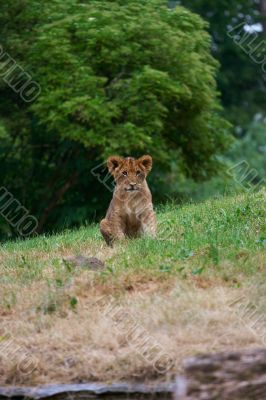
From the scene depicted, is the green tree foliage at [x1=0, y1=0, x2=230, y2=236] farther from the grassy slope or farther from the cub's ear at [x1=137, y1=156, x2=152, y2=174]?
the grassy slope

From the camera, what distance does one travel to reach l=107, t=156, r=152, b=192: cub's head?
43.4ft

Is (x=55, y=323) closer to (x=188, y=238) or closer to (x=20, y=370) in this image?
(x=20, y=370)

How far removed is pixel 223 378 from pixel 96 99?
15.6m

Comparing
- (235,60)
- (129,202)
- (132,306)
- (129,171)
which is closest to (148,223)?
(129,202)

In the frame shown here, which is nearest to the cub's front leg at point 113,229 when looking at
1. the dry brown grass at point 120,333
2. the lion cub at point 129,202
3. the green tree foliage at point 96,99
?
the lion cub at point 129,202

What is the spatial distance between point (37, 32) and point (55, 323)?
1521cm

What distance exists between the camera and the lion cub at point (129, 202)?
1327cm

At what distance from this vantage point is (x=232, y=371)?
7.68 m

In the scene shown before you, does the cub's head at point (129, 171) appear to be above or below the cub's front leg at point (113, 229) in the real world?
above

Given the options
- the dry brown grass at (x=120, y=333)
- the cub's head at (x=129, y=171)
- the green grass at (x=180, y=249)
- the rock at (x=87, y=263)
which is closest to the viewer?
the dry brown grass at (x=120, y=333)

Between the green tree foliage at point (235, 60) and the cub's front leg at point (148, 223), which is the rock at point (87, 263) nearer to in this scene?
the cub's front leg at point (148, 223)

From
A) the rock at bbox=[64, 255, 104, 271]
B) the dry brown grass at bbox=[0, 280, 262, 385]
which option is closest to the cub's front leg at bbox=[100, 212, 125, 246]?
the rock at bbox=[64, 255, 104, 271]

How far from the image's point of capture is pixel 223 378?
766 cm

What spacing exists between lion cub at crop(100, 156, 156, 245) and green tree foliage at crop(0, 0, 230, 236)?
8.36 meters
